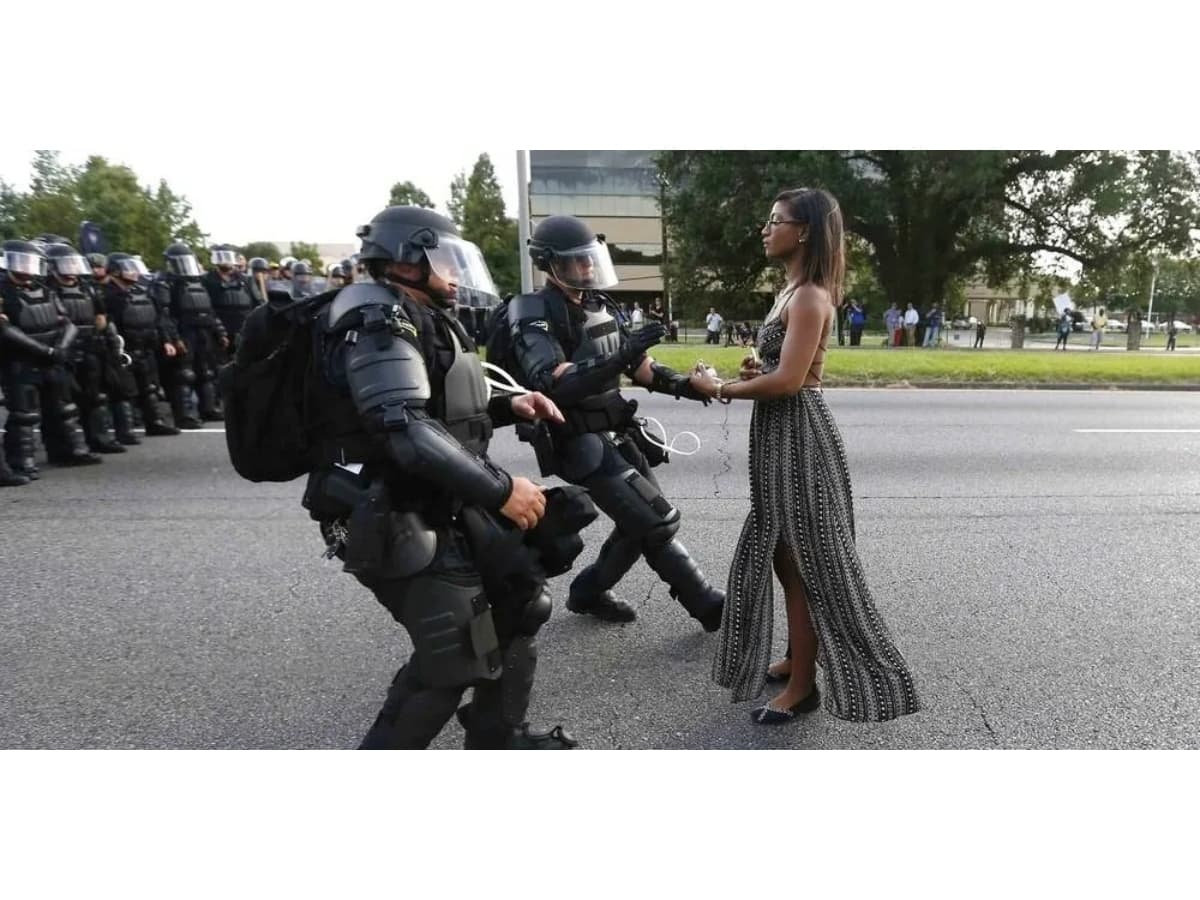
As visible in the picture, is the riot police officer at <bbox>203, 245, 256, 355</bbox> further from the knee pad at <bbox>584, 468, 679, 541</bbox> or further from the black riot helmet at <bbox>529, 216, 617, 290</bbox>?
the knee pad at <bbox>584, 468, 679, 541</bbox>

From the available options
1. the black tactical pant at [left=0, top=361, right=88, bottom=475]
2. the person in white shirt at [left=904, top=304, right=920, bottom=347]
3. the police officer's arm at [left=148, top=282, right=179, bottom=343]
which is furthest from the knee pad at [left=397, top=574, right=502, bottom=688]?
the person in white shirt at [left=904, top=304, right=920, bottom=347]

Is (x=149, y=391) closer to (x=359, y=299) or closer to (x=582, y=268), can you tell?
(x=582, y=268)

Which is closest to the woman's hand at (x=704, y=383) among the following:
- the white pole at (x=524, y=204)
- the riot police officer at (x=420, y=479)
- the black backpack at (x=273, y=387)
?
the riot police officer at (x=420, y=479)

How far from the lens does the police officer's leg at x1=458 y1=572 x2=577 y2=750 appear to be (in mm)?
2170

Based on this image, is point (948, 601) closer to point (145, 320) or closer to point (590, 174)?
point (145, 320)

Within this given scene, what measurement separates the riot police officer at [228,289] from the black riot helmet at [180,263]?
0.25m

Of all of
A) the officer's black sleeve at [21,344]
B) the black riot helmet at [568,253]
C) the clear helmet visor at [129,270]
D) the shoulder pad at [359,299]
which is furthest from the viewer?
the clear helmet visor at [129,270]

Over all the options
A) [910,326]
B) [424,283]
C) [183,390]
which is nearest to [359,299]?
[424,283]

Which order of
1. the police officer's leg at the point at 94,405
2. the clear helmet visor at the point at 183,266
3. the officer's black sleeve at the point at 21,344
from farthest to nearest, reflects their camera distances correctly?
the clear helmet visor at the point at 183,266, the police officer's leg at the point at 94,405, the officer's black sleeve at the point at 21,344

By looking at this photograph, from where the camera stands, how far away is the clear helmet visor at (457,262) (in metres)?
2.02

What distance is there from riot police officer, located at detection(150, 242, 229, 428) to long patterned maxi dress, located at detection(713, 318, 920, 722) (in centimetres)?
832

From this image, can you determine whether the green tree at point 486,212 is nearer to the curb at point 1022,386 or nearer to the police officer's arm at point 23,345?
the curb at point 1022,386

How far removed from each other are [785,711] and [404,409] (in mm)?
1716

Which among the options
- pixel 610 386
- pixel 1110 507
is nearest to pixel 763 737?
pixel 610 386
